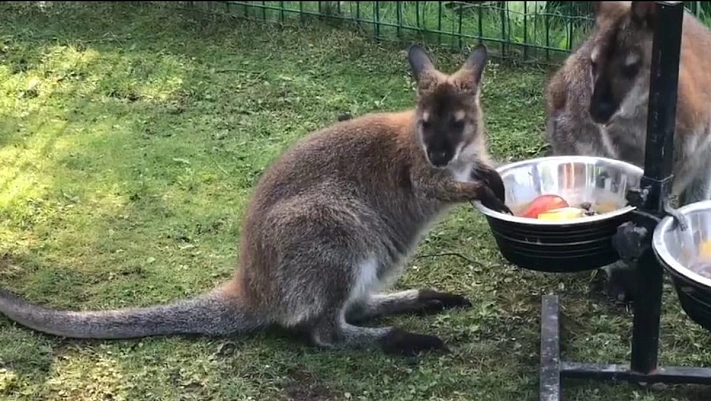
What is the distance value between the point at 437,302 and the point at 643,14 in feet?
4.57

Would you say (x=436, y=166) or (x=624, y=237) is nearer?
(x=624, y=237)

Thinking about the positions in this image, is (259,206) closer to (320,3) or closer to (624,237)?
(624,237)

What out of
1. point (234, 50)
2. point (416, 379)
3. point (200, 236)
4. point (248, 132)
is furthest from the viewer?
point (234, 50)

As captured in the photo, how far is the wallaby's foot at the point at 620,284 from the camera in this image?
13.8 feet

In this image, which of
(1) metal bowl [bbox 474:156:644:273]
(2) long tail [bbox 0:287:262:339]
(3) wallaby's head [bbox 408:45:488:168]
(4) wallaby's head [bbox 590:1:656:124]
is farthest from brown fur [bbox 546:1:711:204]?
(2) long tail [bbox 0:287:262:339]

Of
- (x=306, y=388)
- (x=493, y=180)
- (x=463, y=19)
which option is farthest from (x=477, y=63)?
(x=463, y=19)

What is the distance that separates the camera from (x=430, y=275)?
14.9ft

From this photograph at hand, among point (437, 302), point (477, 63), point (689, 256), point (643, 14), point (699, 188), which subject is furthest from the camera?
point (699, 188)

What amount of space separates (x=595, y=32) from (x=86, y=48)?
3.97m

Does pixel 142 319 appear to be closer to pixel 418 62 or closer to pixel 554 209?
pixel 418 62

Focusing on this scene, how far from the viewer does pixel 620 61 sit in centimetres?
365

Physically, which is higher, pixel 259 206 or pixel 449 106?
pixel 449 106

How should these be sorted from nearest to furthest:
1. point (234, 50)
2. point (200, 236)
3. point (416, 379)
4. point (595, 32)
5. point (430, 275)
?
point (416, 379) → point (595, 32) → point (430, 275) → point (200, 236) → point (234, 50)

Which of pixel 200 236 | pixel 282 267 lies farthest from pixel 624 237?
pixel 200 236
